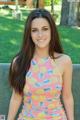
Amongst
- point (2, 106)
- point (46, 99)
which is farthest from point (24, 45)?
point (2, 106)

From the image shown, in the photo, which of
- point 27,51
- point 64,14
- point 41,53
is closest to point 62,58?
point 41,53

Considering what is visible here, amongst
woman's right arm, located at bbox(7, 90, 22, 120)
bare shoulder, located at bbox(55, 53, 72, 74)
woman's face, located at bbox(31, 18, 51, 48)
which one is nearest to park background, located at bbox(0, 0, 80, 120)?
woman's right arm, located at bbox(7, 90, 22, 120)

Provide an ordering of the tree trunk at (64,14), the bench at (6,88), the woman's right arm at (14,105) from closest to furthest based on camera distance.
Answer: the woman's right arm at (14,105) → the bench at (6,88) → the tree trunk at (64,14)

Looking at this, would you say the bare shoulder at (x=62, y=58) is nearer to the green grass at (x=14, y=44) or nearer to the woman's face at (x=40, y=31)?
the woman's face at (x=40, y=31)

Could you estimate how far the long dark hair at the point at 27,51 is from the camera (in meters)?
3.63

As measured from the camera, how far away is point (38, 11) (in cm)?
365

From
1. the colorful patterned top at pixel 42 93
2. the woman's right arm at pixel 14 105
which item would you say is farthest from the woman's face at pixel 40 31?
the woman's right arm at pixel 14 105

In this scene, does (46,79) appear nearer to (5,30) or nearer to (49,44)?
(49,44)

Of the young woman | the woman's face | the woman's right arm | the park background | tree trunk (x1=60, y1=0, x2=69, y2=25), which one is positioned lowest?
tree trunk (x1=60, y1=0, x2=69, y2=25)

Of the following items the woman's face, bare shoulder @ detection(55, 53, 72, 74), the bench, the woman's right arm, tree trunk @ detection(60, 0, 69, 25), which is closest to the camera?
the woman's face

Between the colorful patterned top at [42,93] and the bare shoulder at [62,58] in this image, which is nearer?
the colorful patterned top at [42,93]

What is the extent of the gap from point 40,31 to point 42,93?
0.51m

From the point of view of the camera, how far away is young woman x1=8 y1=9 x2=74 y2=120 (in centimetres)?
362

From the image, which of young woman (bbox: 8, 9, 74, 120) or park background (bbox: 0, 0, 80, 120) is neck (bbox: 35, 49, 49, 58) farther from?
park background (bbox: 0, 0, 80, 120)
